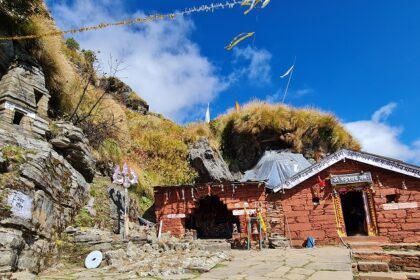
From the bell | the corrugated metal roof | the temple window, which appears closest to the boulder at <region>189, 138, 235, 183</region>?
the corrugated metal roof

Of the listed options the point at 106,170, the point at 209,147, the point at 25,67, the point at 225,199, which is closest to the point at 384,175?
the point at 225,199

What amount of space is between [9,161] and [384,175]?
14.9 metres

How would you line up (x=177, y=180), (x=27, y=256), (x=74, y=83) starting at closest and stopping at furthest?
(x=27, y=256) → (x=74, y=83) → (x=177, y=180)

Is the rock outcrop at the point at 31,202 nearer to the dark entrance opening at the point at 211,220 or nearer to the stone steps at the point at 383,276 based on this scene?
the stone steps at the point at 383,276

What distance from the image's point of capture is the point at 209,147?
870 inches

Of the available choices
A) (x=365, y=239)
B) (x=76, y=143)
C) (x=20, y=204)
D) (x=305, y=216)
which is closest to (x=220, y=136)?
(x=305, y=216)

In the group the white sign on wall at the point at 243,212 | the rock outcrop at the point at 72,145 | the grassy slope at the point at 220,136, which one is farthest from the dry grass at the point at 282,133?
the rock outcrop at the point at 72,145

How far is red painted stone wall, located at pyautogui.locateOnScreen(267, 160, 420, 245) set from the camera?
14805 millimetres

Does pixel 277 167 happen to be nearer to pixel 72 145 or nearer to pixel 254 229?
pixel 254 229

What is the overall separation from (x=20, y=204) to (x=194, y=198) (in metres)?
9.74

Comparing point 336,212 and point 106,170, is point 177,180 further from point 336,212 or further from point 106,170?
point 336,212

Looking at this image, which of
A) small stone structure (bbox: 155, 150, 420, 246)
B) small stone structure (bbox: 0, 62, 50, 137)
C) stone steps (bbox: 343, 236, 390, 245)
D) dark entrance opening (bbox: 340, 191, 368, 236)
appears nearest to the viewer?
small stone structure (bbox: 0, 62, 50, 137)

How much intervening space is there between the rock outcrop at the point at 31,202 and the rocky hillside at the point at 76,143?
27 millimetres

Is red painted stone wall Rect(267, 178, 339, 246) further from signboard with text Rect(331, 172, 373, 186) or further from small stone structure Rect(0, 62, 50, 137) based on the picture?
small stone structure Rect(0, 62, 50, 137)
